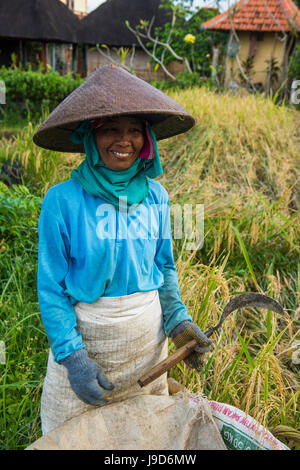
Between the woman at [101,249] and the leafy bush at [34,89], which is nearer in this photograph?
the woman at [101,249]

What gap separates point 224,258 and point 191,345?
5.39ft

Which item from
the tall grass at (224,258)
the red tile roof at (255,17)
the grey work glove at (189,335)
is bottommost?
the tall grass at (224,258)

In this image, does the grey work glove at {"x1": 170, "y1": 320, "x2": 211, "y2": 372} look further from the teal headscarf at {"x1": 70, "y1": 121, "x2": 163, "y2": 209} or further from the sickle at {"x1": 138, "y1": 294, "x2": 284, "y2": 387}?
the teal headscarf at {"x1": 70, "y1": 121, "x2": 163, "y2": 209}

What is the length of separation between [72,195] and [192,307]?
118 centimetres

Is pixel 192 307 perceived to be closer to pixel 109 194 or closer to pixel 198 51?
pixel 109 194

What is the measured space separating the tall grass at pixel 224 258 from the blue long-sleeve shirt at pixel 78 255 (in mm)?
734

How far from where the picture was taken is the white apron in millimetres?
1323

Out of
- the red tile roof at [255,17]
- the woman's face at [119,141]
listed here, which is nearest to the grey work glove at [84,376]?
the woman's face at [119,141]

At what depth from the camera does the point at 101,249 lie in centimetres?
128

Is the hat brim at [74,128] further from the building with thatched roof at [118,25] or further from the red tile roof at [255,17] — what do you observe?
the building with thatched roof at [118,25]

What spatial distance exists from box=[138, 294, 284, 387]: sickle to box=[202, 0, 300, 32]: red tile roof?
9.18m

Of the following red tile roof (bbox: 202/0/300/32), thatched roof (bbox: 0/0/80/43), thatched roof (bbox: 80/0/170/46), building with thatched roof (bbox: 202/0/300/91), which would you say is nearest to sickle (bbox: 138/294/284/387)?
building with thatched roof (bbox: 202/0/300/91)

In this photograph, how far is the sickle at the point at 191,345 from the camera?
1290 mm

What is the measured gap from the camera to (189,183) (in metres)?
3.73
